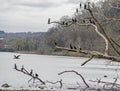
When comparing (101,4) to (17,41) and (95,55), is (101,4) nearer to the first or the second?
(95,55)

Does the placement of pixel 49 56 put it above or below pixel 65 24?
below

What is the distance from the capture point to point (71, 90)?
30203 mm

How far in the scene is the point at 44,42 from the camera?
150000mm

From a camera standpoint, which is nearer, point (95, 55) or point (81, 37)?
point (95, 55)

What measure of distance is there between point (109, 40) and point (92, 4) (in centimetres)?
263

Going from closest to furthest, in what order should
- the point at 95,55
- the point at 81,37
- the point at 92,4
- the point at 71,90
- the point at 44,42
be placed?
the point at 95,55, the point at 92,4, the point at 71,90, the point at 81,37, the point at 44,42

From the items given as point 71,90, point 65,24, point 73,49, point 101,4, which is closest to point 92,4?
point 65,24

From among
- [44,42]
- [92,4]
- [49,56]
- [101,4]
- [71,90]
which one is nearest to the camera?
[92,4]

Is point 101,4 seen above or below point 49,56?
above

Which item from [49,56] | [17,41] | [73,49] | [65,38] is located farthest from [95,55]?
[17,41]

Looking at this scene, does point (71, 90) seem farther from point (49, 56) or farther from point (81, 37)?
point (49, 56)

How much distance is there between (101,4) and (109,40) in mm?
6996

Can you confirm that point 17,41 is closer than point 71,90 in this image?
No

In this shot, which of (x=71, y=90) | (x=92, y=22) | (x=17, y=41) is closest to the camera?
(x=92, y=22)
